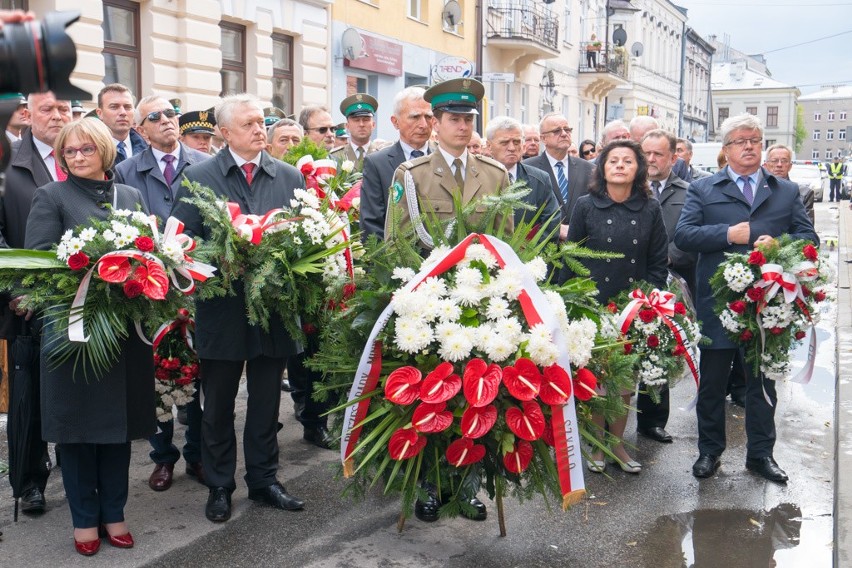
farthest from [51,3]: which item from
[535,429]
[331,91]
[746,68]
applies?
[746,68]

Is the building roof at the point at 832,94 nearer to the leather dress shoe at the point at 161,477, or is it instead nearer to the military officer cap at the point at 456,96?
the military officer cap at the point at 456,96

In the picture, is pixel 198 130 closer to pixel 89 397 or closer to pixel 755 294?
pixel 89 397

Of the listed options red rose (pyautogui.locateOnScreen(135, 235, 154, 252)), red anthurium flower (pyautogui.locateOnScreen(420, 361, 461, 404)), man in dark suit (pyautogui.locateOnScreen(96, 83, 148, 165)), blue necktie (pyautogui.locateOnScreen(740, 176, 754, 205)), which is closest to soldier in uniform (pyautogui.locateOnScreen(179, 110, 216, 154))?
man in dark suit (pyautogui.locateOnScreen(96, 83, 148, 165))

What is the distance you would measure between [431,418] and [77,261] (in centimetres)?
166

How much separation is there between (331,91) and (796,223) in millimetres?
13398

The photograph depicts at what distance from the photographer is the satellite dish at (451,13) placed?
23250 millimetres

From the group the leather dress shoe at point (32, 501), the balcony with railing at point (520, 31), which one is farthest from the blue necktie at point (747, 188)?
the balcony with railing at point (520, 31)

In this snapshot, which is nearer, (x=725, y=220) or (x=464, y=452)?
(x=464, y=452)

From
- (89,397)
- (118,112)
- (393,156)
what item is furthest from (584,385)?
(118,112)

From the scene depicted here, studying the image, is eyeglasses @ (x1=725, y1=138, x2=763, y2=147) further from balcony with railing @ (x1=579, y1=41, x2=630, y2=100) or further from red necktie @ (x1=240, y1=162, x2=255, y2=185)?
balcony with railing @ (x1=579, y1=41, x2=630, y2=100)

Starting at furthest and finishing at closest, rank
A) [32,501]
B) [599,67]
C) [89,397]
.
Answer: [599,67] → [32,501] → [89,397]

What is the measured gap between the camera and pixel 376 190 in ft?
19.2

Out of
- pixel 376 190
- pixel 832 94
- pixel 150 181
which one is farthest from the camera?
pixel 832 94

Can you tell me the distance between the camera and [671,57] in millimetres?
57625
